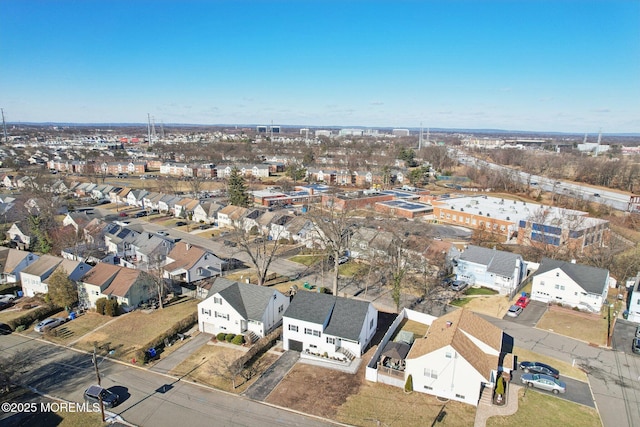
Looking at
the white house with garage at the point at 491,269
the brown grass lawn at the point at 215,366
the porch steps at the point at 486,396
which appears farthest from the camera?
the white house with garage at the point at 491,269

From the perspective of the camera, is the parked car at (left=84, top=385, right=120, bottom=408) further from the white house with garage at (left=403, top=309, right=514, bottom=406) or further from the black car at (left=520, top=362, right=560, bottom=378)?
the black car at (left=520, top=362, right=560, bottom=378)

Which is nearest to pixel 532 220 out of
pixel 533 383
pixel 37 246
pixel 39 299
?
pixel 533 383

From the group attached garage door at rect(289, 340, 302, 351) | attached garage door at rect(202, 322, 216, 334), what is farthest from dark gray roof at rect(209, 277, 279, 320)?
attached garage door at rect(289, 340, 302, 351)

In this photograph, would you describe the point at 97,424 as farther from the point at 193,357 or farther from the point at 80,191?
the point at 80,191

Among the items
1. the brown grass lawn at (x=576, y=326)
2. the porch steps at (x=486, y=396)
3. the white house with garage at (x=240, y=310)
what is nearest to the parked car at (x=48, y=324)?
the white house with garage at (x=240, y=310)

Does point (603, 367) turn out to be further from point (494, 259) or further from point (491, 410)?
point (494, 259)

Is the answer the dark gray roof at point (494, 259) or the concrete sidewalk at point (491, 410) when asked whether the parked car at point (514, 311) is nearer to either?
the dark gray roof at point (494, 259)

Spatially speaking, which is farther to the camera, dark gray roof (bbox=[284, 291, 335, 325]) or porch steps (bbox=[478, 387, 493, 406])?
dark gray roof (bbox=[284, 291, 335, 325])
